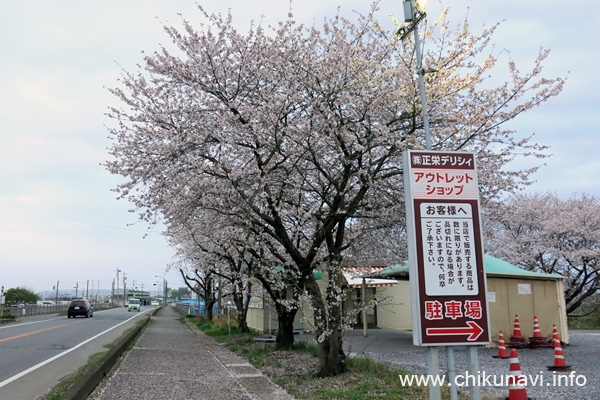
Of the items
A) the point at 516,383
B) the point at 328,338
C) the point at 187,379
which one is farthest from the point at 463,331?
the point at 187,379

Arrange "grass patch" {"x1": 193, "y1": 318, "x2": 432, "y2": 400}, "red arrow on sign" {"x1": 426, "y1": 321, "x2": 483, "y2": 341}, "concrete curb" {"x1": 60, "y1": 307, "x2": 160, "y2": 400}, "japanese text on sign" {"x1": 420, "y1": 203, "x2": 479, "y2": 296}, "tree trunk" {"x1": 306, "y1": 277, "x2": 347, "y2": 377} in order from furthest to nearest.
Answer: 1. "tree trunk" {"x1": 306, "y1": 277, "x2": 347, "y2": 377}
2. "grass patch" {"x1": 193, "y1": 318, "x2": 432, "y2": 400}
3. "concrete curb" {"x1": 60, "y1": 307, "x2": 160, "y2": 400}
4. "japanese text on sign" {"x1": 420, "y1": 203, "x2": 479, "y2": 296}
5. "red arrow on sign" {"x1": 426, "y1": 321, "x2": 483, "y2": 341}

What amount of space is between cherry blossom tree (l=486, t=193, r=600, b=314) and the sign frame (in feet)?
70.0

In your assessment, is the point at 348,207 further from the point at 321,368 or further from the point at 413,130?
the point at 321,368

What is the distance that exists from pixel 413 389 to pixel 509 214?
5425 mm

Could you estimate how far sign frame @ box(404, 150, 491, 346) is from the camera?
19.6 feet

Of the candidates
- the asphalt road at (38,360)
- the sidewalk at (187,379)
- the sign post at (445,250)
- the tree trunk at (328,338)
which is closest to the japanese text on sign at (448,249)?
the sign post at (445,250)

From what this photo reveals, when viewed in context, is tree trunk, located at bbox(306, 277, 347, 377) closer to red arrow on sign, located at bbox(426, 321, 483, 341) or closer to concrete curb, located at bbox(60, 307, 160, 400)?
red arrow on sign, located at bbox(426, 321, 483, 341)

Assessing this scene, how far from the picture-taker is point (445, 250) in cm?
613

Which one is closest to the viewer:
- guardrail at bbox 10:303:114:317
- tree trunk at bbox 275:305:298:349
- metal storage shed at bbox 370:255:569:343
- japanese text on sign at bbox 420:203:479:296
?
japanese text on sign at bbox 420:203:479:296

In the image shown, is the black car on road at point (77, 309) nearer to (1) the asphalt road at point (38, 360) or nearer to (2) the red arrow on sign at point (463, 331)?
(1) the asphalt road at point (38, 360)

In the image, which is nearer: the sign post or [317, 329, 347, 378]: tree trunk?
the sign post

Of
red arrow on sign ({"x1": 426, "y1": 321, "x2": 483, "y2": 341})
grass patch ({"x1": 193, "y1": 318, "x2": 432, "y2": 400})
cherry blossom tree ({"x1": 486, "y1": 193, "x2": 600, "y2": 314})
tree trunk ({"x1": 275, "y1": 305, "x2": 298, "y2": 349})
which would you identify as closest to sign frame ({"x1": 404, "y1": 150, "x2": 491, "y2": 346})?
red arrow on sign ({"x1": 426, "y1": 321, "x2": 483, "y2": 341})

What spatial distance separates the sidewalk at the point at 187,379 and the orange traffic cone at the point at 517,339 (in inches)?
378

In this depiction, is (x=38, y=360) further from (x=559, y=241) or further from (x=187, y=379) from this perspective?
(x=559, y=241)
